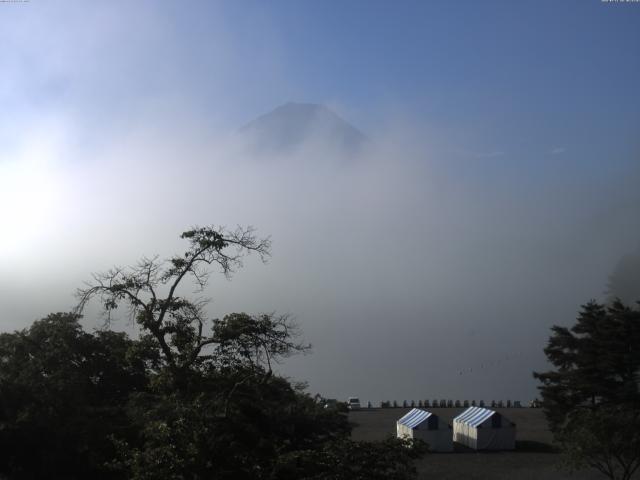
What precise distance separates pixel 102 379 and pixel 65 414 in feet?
6.33

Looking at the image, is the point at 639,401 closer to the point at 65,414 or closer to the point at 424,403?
the point at 424,403

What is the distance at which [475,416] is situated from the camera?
92.3 ft

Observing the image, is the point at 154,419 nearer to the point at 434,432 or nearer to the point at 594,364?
the point at 434,432

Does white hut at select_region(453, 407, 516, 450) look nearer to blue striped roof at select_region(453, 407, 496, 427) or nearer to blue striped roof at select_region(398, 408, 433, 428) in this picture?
blue striped roof at select_region(453, 407, 496, 427)

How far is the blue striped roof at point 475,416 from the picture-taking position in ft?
89.5

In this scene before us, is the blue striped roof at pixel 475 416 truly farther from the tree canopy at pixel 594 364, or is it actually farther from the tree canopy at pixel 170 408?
the tree canopy at pixel 170 408

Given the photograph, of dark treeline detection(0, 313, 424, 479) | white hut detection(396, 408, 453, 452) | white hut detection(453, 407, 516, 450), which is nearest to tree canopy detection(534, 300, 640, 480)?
white hut detection(453, 407, 516, 450)

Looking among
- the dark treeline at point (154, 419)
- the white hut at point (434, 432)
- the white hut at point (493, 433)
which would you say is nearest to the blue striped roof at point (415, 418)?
the white hut at point (434, 432)

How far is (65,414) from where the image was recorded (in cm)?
1602

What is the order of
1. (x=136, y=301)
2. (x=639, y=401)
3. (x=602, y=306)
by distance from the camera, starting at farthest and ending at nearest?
(x=602, y=306)
(x=639, y=401)
(x=136, y=301)

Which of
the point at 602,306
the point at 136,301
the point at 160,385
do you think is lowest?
the point at 160,385

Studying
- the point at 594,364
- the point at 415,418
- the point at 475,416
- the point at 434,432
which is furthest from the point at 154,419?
the point at 594,364

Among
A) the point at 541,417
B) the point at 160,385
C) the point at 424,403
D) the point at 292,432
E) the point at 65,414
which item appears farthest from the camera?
the point at 424,403

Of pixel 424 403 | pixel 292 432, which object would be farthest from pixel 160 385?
pixel 424 403
